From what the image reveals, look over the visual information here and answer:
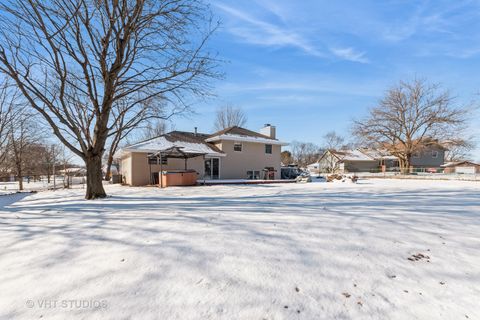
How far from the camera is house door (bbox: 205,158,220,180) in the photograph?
18.1 m

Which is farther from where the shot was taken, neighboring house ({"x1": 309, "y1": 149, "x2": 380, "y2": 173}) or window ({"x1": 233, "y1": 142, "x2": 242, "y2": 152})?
neighboring house ({"x1": 309, "y1": 149, "x2": 380, "y2": 173})

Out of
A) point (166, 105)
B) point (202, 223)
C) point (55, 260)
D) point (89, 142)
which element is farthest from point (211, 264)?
point (166, 105)

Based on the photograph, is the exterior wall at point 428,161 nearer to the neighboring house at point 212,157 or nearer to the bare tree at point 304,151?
the bare tree at point 304,151

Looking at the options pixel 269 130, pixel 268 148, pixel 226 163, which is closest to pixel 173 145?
pixel 226 163

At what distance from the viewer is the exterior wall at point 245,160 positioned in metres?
18.8

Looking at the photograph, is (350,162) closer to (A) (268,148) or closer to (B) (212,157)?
A: (A) (268,148)

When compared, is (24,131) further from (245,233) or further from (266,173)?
(245,233)

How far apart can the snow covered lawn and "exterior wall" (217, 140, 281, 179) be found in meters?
14.4

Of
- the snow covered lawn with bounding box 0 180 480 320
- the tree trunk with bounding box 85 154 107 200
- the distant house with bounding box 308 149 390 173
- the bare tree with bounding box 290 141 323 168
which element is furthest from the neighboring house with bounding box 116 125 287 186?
the bare tree with bounding box 290 141 323 168

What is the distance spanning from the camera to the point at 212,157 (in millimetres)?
18203

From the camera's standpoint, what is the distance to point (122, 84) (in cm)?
886

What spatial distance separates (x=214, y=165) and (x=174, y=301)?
16413mm

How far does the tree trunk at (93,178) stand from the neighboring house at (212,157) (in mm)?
6321

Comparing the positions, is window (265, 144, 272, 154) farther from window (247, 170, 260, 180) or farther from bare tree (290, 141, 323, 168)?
bare tree (290, 141, 323, 168)
